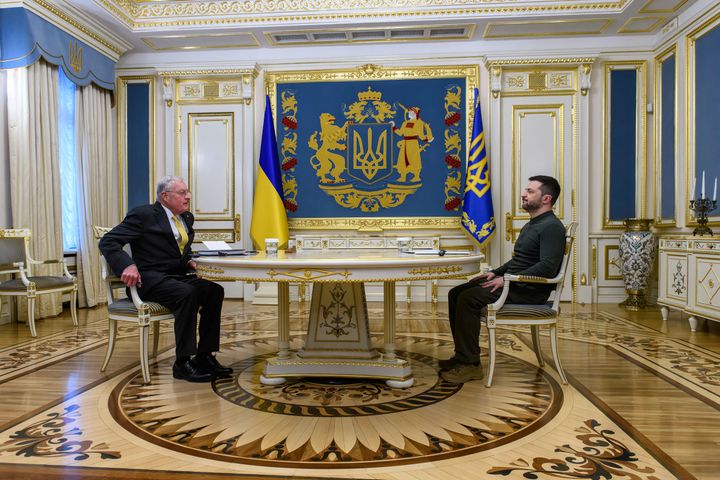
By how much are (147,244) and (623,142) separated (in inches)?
231

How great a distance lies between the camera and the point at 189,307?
301 centimetres

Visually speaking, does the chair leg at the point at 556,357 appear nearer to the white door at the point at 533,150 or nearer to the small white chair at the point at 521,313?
the small white chair at the point at 521,313

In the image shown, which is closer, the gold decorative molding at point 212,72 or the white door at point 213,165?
the gold decorative molding at point 212,72

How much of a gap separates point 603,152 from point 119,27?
242 inches

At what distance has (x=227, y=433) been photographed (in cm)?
223

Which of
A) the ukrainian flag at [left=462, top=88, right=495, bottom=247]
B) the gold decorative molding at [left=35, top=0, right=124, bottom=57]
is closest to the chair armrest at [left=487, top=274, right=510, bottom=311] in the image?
the ukrainian flag at [left=462, top=88, right=495, bottom=247]

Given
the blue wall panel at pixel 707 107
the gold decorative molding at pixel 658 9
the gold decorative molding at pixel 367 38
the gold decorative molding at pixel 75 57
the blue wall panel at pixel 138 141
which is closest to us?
the blue wall panel at pixel 707 107

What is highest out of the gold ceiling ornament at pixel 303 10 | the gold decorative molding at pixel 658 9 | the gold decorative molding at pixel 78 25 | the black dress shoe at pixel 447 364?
the gold ceiling ornament at pixel 303 10

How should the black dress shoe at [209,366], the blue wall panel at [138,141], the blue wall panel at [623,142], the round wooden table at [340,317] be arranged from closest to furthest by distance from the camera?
the round wooden table at [340,317]
the black dress shoe at [209,366]
the blue wall panel at [623,142]
the blue wall panel at [138,141]

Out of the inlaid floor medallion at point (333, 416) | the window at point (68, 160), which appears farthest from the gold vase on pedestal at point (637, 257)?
the window at point (68, 160)

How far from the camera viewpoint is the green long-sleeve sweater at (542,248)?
293 cm

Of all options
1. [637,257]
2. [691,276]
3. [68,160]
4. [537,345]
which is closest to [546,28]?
[637,257]

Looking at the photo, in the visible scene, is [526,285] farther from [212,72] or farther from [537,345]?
[212,72]

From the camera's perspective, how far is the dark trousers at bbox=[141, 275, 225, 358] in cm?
299
